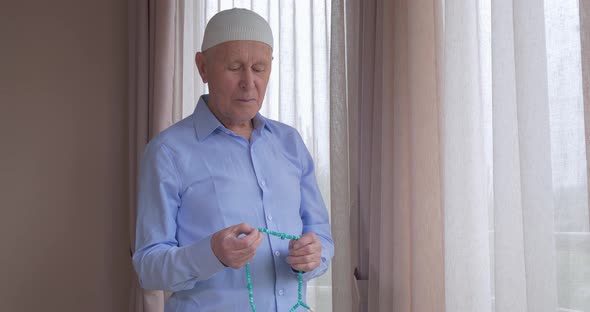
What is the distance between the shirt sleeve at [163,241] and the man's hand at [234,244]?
0.08 feet

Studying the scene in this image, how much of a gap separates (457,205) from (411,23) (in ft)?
2.11

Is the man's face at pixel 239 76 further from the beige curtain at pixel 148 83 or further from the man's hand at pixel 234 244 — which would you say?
the beige curtain at pixel 148 83

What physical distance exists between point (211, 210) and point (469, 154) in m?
0.85

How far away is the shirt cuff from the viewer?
1.42m

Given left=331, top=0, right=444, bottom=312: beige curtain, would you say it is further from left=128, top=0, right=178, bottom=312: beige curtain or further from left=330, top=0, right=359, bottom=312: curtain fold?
left=128, top=0, right=178, bottom=312: beige curtain

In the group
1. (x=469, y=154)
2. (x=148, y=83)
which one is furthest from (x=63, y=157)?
(x=469, y=154)

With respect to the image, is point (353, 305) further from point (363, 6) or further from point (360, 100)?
point (363, 6)

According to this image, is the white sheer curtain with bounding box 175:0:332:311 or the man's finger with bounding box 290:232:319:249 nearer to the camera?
the man's finger with bounding box 290:232:319:249

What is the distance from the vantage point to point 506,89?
1.85 metres

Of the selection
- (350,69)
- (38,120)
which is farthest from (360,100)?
(38,120)

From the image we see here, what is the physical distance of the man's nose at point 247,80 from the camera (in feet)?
5.42

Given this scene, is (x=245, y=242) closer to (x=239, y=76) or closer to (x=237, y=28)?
(x=239, y=76)

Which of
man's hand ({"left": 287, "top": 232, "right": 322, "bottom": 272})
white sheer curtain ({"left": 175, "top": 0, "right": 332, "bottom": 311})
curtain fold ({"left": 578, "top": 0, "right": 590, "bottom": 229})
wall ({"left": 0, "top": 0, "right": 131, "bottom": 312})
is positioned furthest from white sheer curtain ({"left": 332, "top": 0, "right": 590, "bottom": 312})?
wall ({"left": 0, "top": 0, "right": 131, "bottom": 312})

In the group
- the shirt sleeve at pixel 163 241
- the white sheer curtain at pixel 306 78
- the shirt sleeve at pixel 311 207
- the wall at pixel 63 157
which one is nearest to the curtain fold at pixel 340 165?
the white sheer curtain at pixel 306 78
